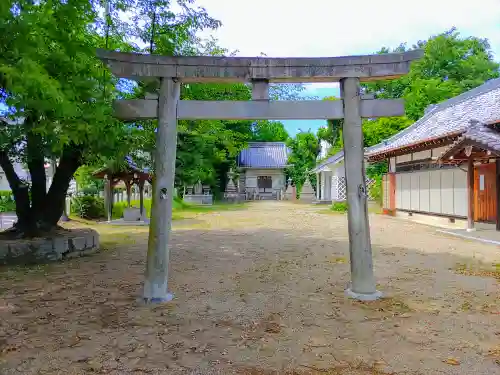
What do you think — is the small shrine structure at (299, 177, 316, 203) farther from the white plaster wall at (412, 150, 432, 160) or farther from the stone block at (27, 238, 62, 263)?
the stone block at (27, 238, 62, 263)

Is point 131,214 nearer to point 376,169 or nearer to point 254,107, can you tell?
point 254,107

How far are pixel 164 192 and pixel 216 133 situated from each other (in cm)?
1402

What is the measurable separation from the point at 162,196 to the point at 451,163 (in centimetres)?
1211

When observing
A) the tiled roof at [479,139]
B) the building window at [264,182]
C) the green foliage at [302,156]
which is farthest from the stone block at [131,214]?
the building window at [264,182]

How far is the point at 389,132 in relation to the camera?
2884 cm

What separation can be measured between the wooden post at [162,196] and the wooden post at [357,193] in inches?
99.5

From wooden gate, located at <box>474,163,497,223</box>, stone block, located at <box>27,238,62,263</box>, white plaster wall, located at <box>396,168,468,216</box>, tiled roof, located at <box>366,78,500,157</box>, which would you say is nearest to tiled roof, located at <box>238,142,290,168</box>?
tiled roof, located at <box>366,78,500,157</box>

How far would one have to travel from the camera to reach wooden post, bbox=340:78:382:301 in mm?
5746

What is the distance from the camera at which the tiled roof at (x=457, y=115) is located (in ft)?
46.6

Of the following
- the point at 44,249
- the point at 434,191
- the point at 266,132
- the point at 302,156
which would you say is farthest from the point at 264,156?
the point at 44,249

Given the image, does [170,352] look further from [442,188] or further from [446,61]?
[446,61]

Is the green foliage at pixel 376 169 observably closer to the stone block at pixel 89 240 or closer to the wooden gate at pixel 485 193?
the wooden gate at pixel 485 193

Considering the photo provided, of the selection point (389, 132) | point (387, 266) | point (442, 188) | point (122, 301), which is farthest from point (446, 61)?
point (122, 301)

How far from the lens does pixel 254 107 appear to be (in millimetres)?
5758
